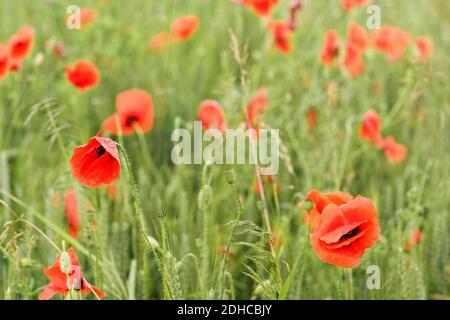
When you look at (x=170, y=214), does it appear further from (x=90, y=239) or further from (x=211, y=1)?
(x=211, y=1)

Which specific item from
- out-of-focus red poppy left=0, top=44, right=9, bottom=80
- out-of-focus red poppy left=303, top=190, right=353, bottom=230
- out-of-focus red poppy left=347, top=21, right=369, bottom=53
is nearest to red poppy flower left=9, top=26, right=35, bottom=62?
out-of-focus red poppy left=0, top=44, right=9, bottom=80

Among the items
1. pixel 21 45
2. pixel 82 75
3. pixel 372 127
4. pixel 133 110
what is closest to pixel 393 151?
pixel 372 127

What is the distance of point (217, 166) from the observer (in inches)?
52.0

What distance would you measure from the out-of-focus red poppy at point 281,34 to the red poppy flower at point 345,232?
2.68 ft

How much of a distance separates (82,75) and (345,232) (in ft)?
2.45

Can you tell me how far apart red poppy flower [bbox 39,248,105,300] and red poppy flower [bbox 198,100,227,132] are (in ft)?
1.39

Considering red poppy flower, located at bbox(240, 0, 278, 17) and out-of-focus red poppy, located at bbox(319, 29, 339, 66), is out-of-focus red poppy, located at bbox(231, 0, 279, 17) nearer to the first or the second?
red poppy flower, located at bbox(240, 0, 278, 17)

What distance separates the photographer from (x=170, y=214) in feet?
4.45

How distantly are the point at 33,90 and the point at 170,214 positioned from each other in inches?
18.9

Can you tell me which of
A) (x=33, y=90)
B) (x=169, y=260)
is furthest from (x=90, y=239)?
(x=33, y=90)

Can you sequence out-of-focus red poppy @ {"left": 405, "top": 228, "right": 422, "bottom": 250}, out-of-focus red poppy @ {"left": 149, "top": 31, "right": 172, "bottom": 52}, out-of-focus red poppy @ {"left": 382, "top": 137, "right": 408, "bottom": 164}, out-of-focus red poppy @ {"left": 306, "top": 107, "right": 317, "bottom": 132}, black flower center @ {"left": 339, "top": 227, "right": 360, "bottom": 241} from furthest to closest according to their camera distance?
out-of-focus red poppy @ {"left": 149, "top": 31, "right": 172, "bottom": 52} → out-of-focus red poppy @ {"left": 306, "top": 107, "right": 317, "bottom": 132} → out-of-focus red poppy @ {"left": 382, "top": 137, "right": 408, "bottom": 164} → out-of-focus red poppy @ {"left": 405, "top": 228, "right": 422, "bottom": 250} → black flower center @ {"left": 339, "top": 227, "right": 360, "bottom": 241}

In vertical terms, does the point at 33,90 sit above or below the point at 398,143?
above

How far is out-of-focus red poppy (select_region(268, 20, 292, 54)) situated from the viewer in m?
1.71

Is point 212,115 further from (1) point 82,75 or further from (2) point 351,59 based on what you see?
(2) point 351,59
